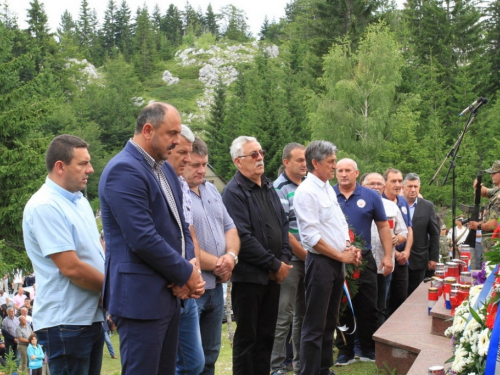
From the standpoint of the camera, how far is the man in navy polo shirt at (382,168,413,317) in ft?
24.3

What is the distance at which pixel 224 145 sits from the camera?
46.7 m

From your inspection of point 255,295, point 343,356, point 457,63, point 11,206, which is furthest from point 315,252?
point 457,63

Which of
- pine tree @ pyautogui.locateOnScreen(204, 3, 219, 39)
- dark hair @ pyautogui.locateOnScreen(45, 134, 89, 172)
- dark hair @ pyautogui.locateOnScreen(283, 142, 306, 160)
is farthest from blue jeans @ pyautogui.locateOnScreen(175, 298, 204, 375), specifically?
pine tree @ pyautogui.locateOnScreen(204, 3, 219, 39)

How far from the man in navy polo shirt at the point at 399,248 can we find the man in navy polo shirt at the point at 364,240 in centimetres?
101

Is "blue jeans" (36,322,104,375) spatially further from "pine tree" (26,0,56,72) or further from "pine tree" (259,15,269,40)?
"pine tree" (259,15,269,40)

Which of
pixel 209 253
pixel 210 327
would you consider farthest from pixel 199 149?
pixel 210 327

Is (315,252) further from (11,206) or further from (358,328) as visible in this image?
(11,206)

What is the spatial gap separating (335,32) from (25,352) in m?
33.6

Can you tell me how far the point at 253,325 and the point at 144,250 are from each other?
1.94m

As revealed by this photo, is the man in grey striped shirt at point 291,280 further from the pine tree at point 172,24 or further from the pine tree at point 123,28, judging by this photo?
the pine tree at point 172,24

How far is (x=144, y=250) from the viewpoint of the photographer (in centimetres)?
288

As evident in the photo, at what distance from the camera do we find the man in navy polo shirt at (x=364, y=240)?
20.4ft

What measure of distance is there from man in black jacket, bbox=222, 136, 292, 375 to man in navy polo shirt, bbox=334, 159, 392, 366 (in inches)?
Result: 58.4

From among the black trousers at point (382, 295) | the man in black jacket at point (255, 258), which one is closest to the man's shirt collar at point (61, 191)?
the man in black jacket at point (255, 258)
